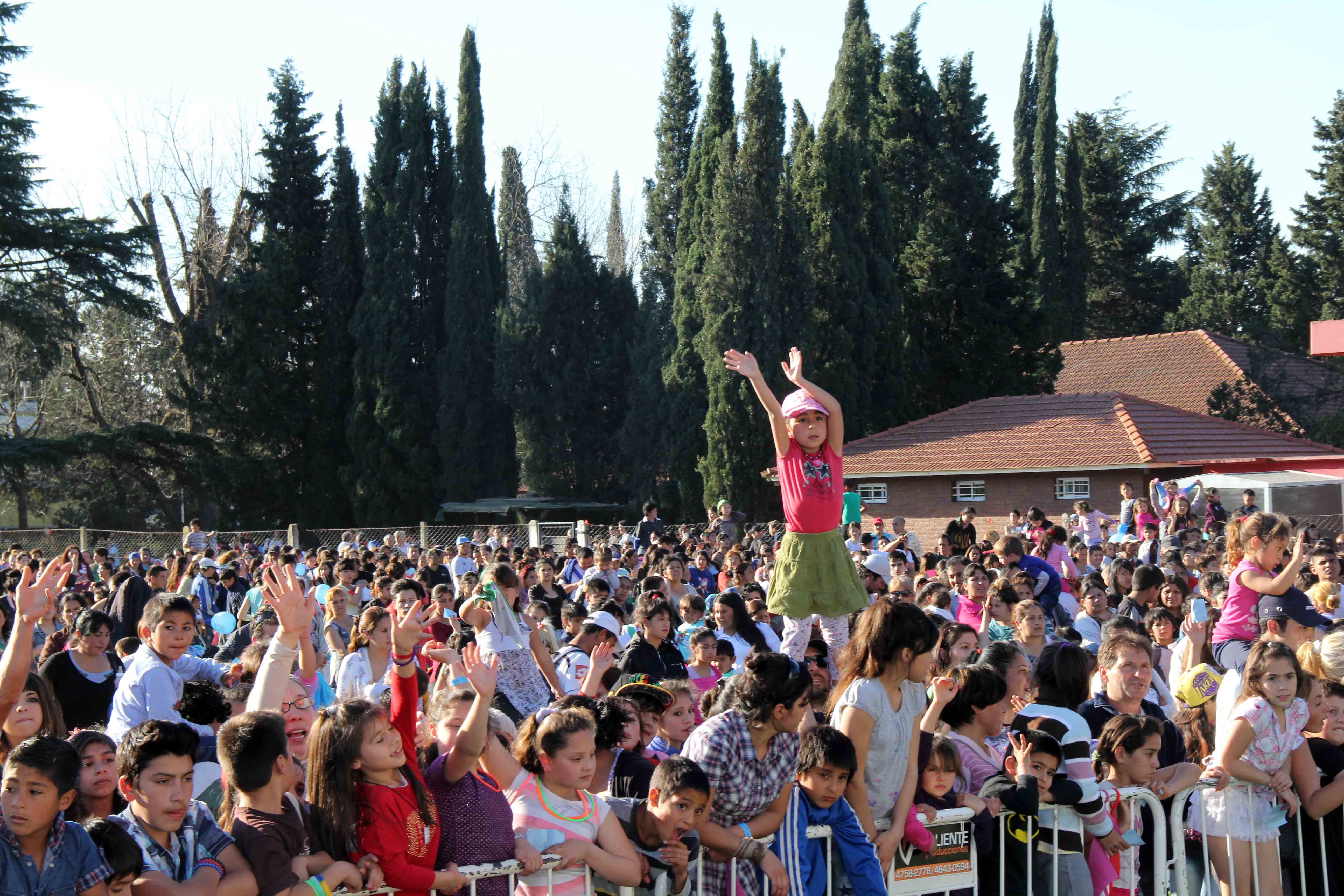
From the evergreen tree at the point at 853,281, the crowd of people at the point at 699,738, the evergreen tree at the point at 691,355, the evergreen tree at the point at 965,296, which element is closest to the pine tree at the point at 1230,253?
the evergreen tree at the point at 965,296

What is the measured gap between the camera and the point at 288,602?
189 inches

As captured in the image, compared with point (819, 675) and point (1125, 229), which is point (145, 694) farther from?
point (1125, 229)

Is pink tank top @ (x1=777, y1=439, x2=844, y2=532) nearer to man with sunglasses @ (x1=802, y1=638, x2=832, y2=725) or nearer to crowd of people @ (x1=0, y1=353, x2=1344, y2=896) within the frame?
crowd of people @ (x1=0, y1=353, x2=1344, y2=896)

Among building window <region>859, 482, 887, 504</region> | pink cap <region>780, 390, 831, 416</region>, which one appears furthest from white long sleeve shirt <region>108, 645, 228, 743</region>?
building window <region>859, 482, 887, 504</region>

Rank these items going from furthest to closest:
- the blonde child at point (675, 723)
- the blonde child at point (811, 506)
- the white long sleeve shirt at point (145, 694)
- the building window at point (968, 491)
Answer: the building window at point (968, 491) → the blonde child at point (811, 506) → the white long sleeve shirt at point (145, 694) → the blonde child at point (675, 723)

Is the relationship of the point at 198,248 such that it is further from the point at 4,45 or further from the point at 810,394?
the point at 810,394

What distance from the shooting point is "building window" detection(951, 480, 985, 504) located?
1179 inches

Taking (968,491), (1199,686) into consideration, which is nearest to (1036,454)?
(968,491)

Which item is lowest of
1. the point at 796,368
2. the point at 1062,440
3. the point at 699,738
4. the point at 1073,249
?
the point at 699,738

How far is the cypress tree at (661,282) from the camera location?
3616 centimetres

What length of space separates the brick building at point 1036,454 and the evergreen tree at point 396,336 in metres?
13.6

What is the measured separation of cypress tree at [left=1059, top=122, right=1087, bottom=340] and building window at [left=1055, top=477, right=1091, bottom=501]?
16447mm

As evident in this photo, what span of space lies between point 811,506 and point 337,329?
35.1 meters

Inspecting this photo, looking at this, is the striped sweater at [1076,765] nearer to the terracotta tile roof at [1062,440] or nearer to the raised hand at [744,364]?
the raised hand at [744,364]
